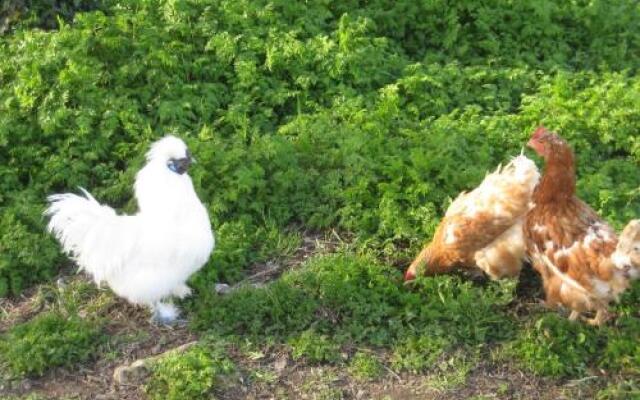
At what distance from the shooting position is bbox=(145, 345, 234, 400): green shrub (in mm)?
5105

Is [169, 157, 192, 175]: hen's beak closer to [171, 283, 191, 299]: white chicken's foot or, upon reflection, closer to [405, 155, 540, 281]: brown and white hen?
[171, 283, 191, 299]: white chicken's foot

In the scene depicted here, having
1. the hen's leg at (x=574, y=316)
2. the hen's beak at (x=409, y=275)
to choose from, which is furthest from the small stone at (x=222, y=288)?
the hen's leg at (x=574, y=316)

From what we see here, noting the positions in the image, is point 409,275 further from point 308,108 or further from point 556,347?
point 308,108

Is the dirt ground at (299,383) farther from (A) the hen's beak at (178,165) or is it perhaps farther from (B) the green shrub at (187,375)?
(A) the hen's beak at (178,165)

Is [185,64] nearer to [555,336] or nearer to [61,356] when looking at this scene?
[61,356]

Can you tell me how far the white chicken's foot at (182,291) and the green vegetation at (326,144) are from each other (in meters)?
0.09

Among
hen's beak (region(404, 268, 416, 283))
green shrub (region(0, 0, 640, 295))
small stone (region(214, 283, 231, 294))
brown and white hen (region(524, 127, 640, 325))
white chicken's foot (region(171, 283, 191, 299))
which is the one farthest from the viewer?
green shrub (region(0, 0, 640, 295))

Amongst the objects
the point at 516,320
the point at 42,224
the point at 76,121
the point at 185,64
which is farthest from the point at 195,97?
the point at 516,320

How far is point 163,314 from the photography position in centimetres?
585

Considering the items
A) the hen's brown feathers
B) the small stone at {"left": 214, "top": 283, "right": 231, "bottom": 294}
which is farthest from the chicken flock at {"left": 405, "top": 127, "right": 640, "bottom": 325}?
the small stone at {"left": 214, "top": 283, "right": 231, "bottom": 294}

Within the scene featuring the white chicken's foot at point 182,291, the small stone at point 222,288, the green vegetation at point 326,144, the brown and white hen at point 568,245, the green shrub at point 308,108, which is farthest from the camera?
the green shrub at point 308,108

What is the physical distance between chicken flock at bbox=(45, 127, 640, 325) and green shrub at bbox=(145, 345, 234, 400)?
0.53 m

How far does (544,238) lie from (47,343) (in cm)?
344

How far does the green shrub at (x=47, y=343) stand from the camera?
5.40 metres
